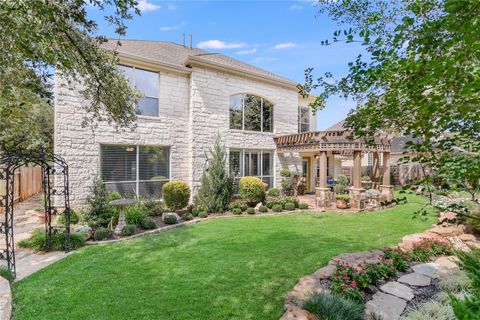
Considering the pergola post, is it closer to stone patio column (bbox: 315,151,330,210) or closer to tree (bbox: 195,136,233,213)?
stone patio column (bbox: 315,151,330,210)

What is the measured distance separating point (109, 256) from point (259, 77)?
10.2 m

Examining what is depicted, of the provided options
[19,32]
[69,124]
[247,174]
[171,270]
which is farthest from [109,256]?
[247,174]

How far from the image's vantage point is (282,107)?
13906mm

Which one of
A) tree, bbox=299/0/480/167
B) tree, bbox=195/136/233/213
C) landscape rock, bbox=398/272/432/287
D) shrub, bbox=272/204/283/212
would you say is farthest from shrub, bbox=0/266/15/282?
shrub, bbox=272/204/283/212

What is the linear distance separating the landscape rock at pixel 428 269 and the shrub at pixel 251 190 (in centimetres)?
670

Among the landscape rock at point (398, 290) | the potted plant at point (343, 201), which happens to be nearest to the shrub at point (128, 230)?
the landscape rock at point (398, 290)

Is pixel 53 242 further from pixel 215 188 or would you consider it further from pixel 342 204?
pixel 342 204

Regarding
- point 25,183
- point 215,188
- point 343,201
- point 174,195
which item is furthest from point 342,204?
point 25,183

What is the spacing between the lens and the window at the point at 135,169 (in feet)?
31.3

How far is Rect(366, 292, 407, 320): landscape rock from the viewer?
10.5 ft

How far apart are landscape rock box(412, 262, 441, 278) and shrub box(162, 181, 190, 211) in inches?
292

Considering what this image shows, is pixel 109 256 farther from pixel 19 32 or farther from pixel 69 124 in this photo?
pixel 69 124

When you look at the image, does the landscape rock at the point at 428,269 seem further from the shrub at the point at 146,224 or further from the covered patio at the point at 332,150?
the shrub at the point at 146,224

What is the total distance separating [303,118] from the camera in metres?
15.6
